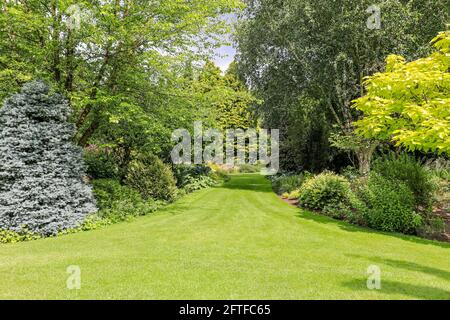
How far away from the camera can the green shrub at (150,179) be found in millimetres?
15211

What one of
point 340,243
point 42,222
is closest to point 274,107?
point 340,243

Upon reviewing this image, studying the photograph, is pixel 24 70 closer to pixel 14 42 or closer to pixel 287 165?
pixel 14 42

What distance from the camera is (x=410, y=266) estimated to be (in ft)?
23.9

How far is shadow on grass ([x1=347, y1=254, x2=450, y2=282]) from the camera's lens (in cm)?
678

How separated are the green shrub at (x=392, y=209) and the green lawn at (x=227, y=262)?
0.69m

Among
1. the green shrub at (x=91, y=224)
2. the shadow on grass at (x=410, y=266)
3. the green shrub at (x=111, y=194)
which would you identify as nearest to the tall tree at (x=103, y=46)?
the green shrub at (x=111, y=194)

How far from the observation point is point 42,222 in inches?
388

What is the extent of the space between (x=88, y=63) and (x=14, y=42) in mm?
2355

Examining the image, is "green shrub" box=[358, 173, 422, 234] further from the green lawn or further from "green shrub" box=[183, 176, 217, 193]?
"green shrub" box=[183, 176, 217, 193]

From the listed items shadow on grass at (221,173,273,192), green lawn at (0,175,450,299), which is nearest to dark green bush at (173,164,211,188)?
shadow on grass at (221,173,273,192)

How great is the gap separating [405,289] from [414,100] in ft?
16.7

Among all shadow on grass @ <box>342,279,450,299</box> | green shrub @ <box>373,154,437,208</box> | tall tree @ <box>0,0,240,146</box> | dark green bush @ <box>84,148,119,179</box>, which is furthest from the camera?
dark green bush @ <box>84,148,119,179</box>

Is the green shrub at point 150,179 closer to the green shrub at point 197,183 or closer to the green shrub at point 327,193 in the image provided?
the green shrub at point 197,183

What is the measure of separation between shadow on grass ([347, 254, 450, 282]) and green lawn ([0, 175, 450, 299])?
0.02 meters
